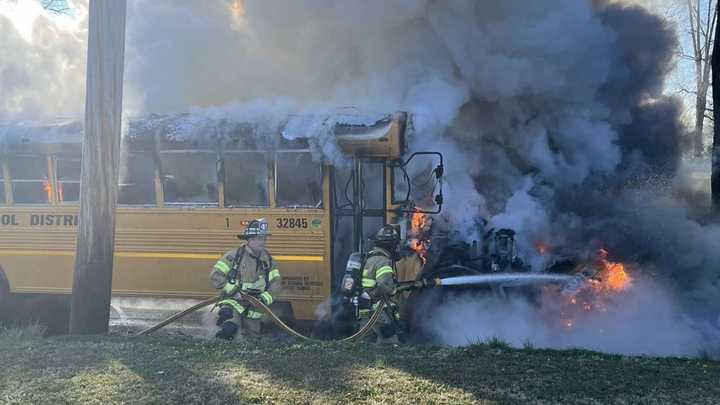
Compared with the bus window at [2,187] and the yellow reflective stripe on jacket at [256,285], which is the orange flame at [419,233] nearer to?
the yellow reflective stripe on jacket at [256,285]

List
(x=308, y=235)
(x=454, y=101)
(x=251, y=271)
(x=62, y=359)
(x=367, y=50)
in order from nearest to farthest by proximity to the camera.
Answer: (x=62, y=359) < (x=251, y=271) < (x=308, y=235) < (x=454, y=101) < (x=367, y=50)

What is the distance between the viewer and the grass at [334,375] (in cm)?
429

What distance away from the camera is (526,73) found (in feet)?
32.2

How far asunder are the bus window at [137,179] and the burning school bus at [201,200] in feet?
0.04

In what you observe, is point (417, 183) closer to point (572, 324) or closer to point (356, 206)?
point (356, 206)

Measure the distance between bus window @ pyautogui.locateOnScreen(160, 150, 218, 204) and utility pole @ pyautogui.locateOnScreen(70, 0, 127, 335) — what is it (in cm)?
156

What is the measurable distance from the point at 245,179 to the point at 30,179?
124 inches

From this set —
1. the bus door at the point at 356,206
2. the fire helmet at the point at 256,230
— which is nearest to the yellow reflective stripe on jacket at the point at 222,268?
the fire helmet at the point at 256,230

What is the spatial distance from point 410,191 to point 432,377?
3.42 m

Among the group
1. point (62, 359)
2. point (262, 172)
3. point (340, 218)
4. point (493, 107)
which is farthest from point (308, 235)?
point (493, 107)

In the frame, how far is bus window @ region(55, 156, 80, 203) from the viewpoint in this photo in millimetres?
8281

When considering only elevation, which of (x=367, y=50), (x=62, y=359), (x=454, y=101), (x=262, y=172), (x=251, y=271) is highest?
(x=367, y=50)

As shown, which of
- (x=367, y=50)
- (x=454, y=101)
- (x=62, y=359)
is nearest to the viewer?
(x=62, y=359)

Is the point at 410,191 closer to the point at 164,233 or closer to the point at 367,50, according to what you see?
the point at 164,233
